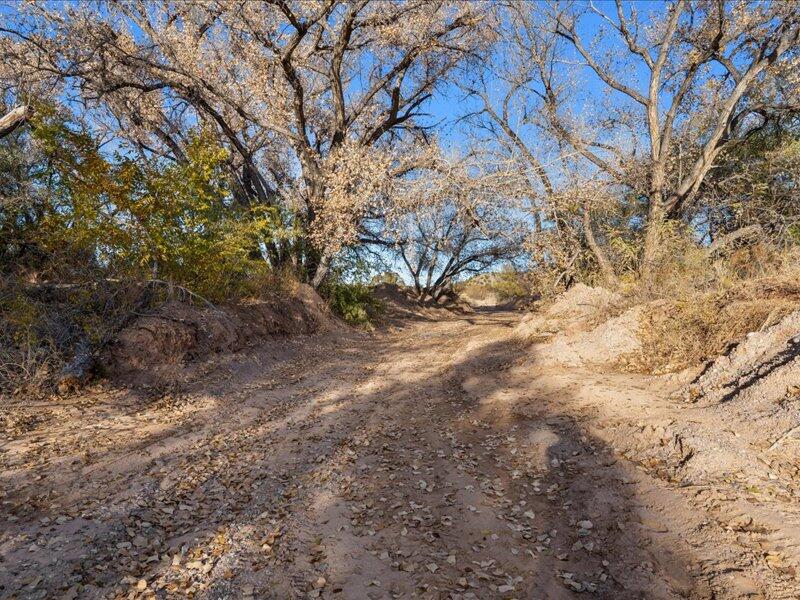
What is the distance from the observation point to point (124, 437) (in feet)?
17.1

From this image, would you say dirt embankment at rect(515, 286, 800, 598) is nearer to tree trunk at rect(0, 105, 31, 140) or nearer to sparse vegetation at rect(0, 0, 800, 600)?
sparse vegetation at rect(0, 0, 800, 600)

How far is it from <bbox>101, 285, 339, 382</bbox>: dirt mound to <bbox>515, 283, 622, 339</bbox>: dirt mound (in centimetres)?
559

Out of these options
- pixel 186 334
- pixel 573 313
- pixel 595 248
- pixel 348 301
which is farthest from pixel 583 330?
pixel 348 301

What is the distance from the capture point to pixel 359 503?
4098mm

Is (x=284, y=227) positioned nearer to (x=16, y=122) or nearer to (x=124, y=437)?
(x=16, y=122)

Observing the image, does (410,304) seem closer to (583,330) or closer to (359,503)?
(583,330)

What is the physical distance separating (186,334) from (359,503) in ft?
16.7

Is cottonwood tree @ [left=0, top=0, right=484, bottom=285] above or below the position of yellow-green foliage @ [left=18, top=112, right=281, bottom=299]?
above

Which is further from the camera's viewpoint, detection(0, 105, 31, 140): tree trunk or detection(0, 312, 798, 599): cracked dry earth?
detection(0, 105, 31, 140): tree trunk

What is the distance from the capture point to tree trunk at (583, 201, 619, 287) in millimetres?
10284

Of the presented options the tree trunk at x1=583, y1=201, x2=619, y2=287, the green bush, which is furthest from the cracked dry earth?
the green bush

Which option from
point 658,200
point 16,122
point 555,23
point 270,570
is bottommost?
point 270,570

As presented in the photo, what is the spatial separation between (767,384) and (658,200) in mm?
7843

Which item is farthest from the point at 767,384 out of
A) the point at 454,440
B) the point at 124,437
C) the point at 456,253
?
the point at 456,253
